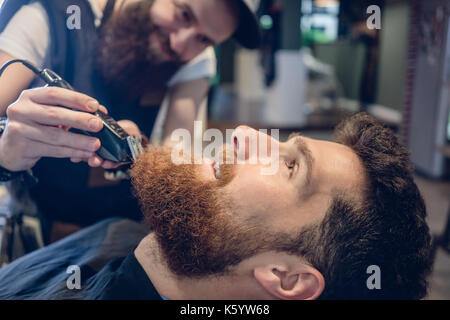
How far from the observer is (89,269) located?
3.67 feet

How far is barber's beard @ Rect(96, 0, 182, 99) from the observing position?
3.85 feet

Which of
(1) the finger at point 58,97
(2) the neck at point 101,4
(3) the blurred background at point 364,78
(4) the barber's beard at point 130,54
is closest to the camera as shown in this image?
(1) the finger at point 58,97

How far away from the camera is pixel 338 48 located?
750cm

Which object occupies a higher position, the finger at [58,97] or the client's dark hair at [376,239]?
the finger at [58,97]

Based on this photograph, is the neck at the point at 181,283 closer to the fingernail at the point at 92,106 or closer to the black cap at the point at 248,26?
the fingernail at the point at 92,106

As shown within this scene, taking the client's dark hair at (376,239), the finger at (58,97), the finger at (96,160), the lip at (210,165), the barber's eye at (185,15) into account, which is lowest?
the client's dark hair at (376,239)

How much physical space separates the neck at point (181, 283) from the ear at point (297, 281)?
1.7 inches

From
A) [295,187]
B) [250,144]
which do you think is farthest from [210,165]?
[295,187]

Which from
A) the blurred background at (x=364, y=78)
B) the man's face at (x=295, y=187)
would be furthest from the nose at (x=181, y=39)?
the man's face at (x=295, y=187)

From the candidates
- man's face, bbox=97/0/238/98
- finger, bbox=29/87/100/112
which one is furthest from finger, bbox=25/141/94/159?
man's face, bbox=97/0/238/98

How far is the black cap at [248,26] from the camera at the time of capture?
1.31 metres

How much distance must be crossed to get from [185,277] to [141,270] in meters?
0.12

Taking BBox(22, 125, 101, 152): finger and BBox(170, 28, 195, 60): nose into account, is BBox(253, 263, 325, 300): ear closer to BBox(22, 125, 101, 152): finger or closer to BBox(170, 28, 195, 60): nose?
BBox(22, 125, 101, 152): finger

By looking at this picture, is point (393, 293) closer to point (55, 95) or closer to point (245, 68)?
point (55, 95)
